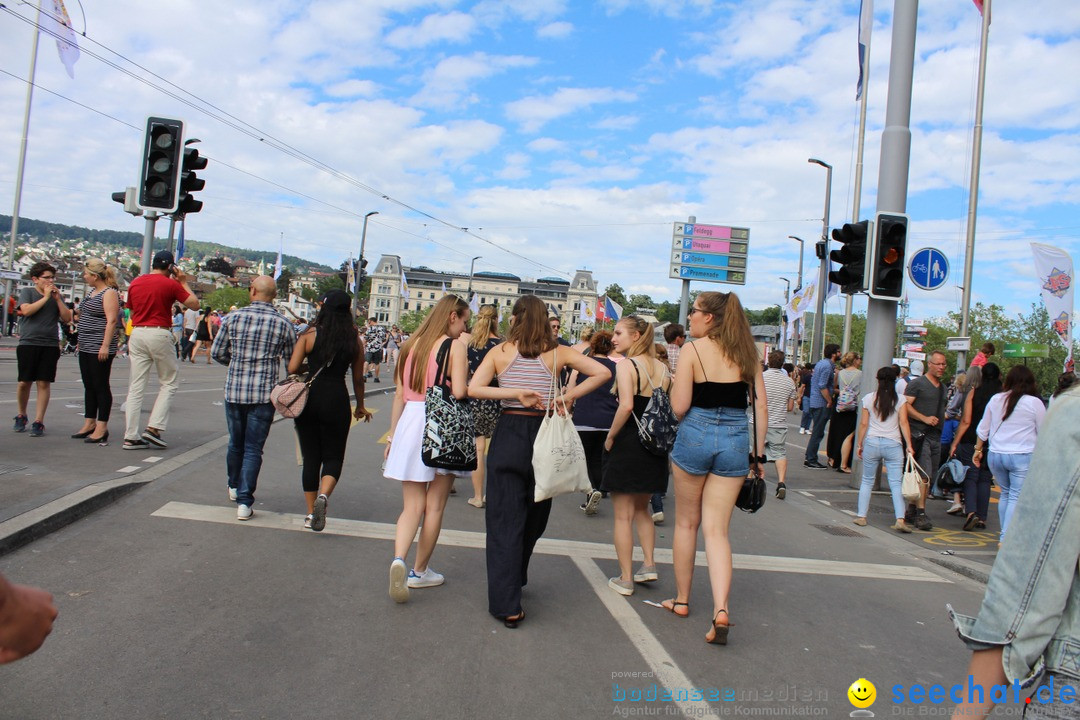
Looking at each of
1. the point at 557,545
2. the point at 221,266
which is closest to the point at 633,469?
the point at 557,545

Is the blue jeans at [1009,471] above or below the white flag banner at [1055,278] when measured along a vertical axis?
below

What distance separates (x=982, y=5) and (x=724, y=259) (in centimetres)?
1138

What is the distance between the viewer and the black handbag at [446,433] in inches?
180

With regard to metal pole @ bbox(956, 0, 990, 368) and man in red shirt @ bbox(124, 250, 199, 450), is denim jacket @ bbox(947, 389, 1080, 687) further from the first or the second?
metal pole @ bbox(956, 0, 990, 368)

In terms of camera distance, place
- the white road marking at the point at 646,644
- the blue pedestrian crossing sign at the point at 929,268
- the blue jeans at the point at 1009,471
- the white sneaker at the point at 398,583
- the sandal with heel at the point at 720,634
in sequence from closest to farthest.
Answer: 1. the white road marking at the point at 646,644
2. the sandal with heel at the point at 720,634
3. the white sneaker at the point at 398,583
4. the blue jeans at the point at 1009,471
5. the blue pedestrian crossing sign at the point at 929,268

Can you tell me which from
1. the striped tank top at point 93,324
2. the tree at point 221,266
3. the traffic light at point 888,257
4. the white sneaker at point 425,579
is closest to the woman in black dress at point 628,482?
the white sneaker at point 425,579

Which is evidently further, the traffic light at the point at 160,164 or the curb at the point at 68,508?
the traffic light at the point at 160,164

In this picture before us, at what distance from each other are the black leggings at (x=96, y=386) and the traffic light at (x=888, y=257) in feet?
29.3

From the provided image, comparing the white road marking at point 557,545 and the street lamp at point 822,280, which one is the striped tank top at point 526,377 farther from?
the street lamp at point 822,280

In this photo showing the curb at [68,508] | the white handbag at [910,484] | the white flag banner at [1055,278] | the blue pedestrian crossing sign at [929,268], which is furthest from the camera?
the white flag banner at [1055,278]

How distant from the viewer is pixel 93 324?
330 inches

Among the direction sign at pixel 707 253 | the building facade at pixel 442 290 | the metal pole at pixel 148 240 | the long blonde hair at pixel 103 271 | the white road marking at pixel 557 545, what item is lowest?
the white road marking at pixel 557 545

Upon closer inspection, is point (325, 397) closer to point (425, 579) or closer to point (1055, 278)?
point (425, 579)

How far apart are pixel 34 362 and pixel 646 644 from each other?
7.47m
